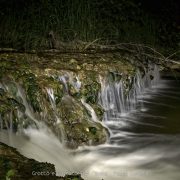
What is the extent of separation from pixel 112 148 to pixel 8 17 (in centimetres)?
428

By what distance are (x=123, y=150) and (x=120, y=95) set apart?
172 cm

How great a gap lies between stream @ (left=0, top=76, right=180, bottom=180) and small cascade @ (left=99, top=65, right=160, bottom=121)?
125 millimetres

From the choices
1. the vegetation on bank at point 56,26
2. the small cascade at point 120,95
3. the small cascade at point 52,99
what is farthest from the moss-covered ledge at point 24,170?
the vegetation on bank at point 56,26

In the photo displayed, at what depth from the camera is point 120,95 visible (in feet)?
22.3

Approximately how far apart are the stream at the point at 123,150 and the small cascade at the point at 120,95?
0.41 ft

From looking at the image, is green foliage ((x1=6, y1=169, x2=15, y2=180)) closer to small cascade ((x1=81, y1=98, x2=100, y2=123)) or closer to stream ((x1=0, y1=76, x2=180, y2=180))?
stream ((x1=0, y1=76, x2=180, y2=180))

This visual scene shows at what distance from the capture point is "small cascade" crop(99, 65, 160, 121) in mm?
6473

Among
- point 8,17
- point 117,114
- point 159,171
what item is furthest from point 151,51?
point 159,171

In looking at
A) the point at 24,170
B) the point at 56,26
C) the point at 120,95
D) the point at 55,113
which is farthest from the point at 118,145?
the point at 56,26

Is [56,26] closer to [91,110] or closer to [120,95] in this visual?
[120,95]

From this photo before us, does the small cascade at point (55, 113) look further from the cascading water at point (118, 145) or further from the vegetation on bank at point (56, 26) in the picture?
the vegetation on bank at point (56, 26)

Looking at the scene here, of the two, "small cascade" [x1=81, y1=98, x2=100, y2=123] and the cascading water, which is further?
"small cascade" [x1=81, y1=98, x2=100, y2=123]

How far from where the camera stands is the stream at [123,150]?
4426 millimetres

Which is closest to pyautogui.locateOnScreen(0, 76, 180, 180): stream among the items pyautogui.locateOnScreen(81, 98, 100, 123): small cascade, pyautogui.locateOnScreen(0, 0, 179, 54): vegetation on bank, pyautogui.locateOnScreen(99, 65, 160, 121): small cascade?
pyautogui.locateOnScreen(99, 65, 160, 121): small cascade
